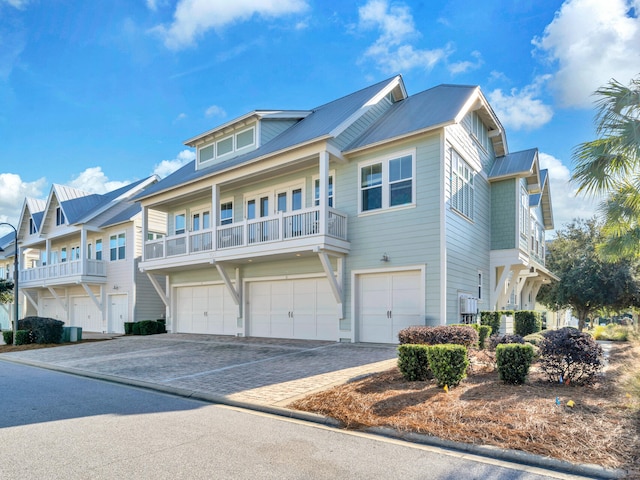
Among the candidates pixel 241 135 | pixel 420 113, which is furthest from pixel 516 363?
pixel 241 135

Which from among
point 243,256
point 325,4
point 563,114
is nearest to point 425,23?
point 325,4

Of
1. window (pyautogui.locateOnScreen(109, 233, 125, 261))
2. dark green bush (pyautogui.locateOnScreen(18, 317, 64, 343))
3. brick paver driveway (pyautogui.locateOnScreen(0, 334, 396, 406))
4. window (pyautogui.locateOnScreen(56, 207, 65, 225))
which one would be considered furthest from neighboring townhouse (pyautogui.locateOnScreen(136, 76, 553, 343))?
window (pyautogui.locateOnScreen(56, 207, 65, 225))

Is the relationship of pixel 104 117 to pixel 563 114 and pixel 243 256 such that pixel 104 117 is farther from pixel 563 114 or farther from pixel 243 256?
pixel 563 114

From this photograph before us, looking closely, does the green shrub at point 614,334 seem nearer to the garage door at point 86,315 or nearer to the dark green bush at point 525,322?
the dark green bush at point 525,322

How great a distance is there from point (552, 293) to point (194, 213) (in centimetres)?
2185

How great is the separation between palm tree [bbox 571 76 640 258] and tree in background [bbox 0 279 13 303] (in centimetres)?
3327

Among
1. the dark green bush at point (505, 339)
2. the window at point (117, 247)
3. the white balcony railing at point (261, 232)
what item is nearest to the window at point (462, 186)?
the white balcony railing at point (261, 232)

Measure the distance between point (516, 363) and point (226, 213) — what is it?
14748 millimetres

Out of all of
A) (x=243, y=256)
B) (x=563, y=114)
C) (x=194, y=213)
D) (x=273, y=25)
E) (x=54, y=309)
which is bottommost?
(x=54, y=309)

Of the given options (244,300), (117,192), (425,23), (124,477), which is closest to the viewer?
(124,477)

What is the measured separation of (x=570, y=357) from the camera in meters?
7.59

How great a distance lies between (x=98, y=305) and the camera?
88.4 feet

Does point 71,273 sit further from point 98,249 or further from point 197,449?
point 197,449

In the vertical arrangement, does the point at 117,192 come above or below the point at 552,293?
above
